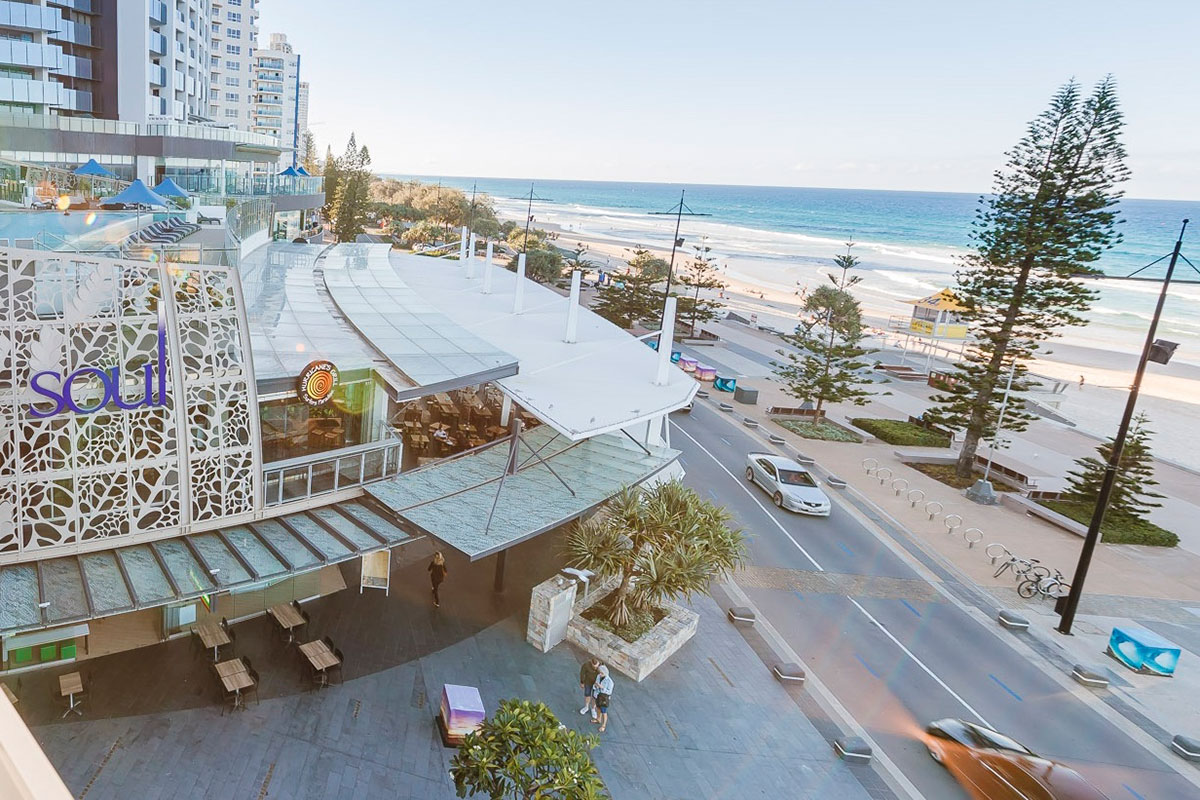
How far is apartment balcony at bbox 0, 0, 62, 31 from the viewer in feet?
127

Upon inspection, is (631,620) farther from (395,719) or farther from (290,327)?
(290,327)

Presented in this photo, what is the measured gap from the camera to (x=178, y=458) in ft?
37.3

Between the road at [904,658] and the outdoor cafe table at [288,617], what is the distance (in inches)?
388

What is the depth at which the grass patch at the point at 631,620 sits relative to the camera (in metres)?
14.2

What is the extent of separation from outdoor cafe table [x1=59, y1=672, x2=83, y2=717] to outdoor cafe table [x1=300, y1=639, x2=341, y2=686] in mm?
3074

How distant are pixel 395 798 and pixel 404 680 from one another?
2672mm

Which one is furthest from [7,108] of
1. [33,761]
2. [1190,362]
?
[1190,362]

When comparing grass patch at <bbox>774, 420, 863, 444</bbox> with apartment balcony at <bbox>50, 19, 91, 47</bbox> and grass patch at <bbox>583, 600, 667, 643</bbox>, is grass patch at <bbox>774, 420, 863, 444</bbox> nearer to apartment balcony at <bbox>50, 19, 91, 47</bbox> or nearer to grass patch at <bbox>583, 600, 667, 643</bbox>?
grass patch at <bbox>583, 600, 667, 643</bbox>

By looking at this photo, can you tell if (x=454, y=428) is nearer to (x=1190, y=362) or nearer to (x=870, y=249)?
(x=1190, y=362)

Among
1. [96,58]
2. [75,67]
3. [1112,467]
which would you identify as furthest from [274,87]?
[1112,467]

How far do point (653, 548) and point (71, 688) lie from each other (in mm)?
9414

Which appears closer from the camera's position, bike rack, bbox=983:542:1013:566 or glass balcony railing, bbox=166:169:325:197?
bike rack, bbox=983:542:1013:566

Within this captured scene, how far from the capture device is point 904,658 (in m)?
15.6

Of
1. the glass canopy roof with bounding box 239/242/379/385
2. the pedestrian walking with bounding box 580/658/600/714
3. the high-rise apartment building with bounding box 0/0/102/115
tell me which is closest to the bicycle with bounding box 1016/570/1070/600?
the pedestrian walking with bounding box 580/658/600/714
